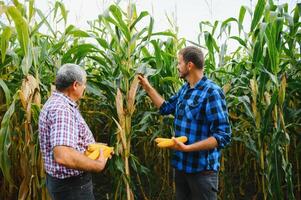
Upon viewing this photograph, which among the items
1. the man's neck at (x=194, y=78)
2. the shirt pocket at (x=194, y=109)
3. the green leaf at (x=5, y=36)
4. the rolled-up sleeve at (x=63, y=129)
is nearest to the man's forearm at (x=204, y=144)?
the shirt pocket at (x=194, y=109)

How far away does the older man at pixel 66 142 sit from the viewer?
1.95 meters

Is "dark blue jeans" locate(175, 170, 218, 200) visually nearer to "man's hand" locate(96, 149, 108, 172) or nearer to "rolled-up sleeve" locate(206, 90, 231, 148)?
"rolled-up sleeve" locate(206, 90, 231, 148)

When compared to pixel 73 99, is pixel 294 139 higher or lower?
lower

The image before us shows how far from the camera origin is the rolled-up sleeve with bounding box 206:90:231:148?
8.07 ft

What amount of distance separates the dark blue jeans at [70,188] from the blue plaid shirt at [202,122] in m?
0.78

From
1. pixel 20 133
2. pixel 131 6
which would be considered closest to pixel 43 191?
pixel 20 133

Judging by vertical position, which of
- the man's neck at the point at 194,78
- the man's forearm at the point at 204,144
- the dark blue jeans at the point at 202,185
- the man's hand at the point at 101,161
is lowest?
the dark blue jeans at the point at 202,185

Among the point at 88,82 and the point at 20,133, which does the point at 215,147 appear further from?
the point at 20,133

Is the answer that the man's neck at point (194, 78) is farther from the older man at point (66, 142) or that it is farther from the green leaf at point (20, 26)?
the green leaf at point (20, 26)

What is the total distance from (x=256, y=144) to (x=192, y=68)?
1.09 meters

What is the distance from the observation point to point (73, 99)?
2197 mm

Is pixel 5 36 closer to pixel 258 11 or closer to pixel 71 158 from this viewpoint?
pixel 71 158

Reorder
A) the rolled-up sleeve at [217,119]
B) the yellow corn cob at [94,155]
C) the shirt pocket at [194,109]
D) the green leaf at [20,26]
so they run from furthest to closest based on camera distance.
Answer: the shirt pocket at [194,109], the rolled-up sleeve at [217,119], the green leaf at [20,26], the yellow corn cob at [94,155]

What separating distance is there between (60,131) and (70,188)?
40 centimetres
